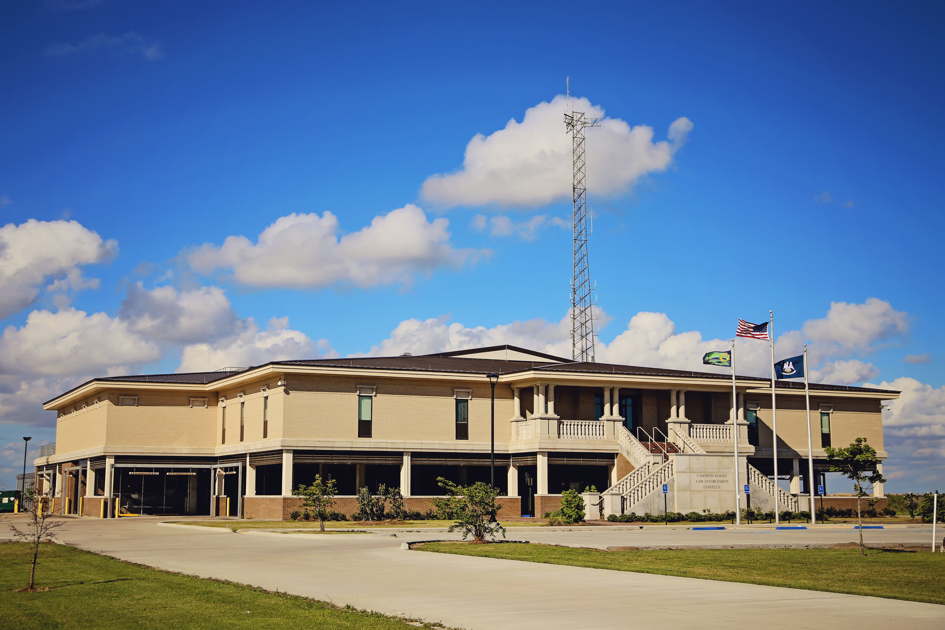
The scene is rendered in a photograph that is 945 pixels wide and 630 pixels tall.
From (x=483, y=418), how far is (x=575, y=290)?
14.6 meters

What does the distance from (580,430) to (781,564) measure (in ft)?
89.3

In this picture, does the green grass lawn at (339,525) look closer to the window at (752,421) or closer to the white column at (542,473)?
the white column at (542,473)

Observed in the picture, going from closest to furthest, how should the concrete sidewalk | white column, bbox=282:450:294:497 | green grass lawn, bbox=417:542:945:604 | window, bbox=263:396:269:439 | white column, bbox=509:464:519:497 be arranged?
1. the concrete sidewalk
2. green grass lawn, bbox=417:542:945:604
3. white column, bbox=282:450:294:497
4. window, bbox=263:396:269:439
5. white column, bbox=509:464:519:497

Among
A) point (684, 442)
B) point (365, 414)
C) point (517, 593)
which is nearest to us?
point (517, 593)

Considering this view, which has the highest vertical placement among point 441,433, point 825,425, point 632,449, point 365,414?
point 365,414

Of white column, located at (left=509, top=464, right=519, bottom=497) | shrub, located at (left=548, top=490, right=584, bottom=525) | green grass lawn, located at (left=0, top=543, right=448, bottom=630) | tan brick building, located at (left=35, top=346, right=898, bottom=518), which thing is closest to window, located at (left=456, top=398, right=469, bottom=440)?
tan brick building, located at (left=35, top=346, right=898, bottom=518)

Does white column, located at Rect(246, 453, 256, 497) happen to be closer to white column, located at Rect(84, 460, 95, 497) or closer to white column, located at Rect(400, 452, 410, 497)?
white column, located at Rect(400, 452, 410, 497)

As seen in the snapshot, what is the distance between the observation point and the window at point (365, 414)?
47.6 meters

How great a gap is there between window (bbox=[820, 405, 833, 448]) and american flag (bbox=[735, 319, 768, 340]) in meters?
14.6

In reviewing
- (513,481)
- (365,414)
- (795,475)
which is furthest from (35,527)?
(795,475)

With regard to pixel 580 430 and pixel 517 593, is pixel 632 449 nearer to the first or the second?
pixel 580 430

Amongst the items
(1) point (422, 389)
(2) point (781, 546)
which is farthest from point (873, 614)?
(1) point (422, 389)

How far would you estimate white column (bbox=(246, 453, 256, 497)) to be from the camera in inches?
1943

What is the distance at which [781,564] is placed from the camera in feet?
70.0
